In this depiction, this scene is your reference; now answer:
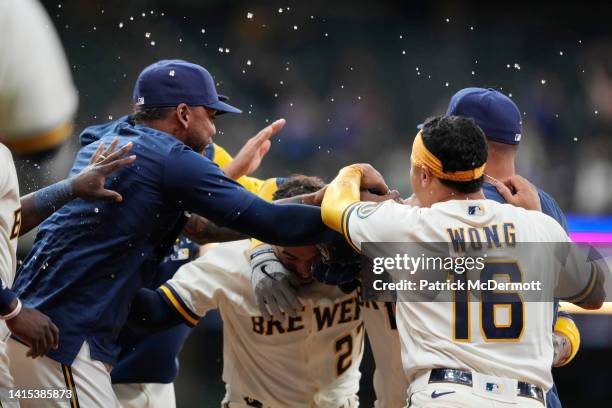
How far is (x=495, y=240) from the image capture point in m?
2.77

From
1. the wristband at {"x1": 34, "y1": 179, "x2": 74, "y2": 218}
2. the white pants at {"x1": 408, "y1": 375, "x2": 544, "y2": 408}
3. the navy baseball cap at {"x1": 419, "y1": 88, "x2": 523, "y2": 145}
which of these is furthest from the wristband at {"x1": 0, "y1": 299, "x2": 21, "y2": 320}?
the navy baseball cap at {"x1": 419, "y1": 88, "x2": 523, "y2": 145}

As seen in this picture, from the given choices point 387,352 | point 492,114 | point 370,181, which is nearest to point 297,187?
point 370,181

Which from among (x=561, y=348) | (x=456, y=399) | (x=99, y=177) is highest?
(x=99, y=177)

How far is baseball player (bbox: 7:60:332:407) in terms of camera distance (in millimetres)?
3100

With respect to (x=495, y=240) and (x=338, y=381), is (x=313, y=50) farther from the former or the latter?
(x=495, y=240)

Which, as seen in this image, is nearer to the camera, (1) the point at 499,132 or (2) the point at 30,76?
(1) the point at 499,132

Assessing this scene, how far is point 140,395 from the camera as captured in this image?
14.5ft

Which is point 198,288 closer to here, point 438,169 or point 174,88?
point 174,88

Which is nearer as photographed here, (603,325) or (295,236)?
(295,236)

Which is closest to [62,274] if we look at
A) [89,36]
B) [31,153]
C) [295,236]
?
[295,236]

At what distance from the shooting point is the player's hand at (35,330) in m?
2.98

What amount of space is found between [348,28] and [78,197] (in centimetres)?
582

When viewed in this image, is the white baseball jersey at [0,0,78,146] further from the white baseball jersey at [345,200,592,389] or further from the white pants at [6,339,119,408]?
the white baseball jersey at [345,200,592,389]

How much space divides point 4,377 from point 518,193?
1.89m
